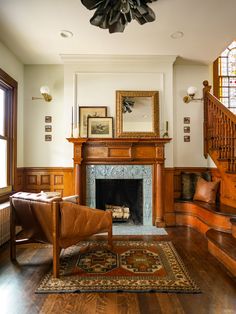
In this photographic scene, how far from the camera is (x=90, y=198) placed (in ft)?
13.4

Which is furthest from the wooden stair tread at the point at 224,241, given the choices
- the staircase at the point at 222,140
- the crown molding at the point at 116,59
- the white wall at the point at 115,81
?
the crown molding at the point at 116,59

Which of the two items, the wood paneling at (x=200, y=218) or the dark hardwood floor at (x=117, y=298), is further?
the wood paneling at (x=200, y=218)

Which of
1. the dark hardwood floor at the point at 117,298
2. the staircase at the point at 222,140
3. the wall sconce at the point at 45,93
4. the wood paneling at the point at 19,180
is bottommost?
the dark hardwood floor at the point at 117,298

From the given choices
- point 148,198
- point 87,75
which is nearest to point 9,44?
point 87,75

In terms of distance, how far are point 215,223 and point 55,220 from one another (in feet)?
7.49

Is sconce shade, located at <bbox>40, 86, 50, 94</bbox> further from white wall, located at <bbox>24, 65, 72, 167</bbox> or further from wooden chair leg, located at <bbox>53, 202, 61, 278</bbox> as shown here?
wooden chair leg, located at <bbox>53, 202, 61, 278</bbox>

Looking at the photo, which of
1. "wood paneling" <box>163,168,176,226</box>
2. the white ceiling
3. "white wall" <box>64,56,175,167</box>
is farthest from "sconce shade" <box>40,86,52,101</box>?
"wood paneling" <box>163,168,176,226</box>

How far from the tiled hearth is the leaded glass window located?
240cm

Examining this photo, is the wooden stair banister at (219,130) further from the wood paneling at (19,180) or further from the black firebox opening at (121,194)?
the wood paneling at (19,180)

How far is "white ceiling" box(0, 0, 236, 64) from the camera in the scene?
8.91ft

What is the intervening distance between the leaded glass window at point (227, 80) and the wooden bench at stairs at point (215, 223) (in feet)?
7.93

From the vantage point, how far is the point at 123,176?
410 centimetres

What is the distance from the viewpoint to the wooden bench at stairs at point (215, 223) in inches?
101

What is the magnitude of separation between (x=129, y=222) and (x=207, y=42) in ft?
10.9
